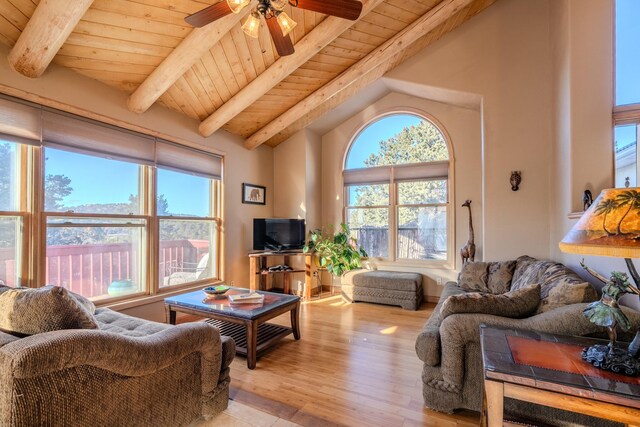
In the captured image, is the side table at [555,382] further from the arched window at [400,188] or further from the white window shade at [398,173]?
the white window shade at [398,173]

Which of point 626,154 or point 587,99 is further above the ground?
point 587,99

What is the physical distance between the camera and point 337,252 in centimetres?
473

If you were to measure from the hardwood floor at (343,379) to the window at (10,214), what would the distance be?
2.07 meters

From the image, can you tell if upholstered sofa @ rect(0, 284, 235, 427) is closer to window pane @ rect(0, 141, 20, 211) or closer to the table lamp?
window pane @ rect(0, 141, 20, 211)

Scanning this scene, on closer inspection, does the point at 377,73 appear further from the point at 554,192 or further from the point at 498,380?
the point at 498,380

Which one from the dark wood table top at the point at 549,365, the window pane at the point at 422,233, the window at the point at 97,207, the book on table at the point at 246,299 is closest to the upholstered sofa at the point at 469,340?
the dark wood table top at the point at 549,365

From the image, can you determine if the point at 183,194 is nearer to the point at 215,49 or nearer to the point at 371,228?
the point at 215,49

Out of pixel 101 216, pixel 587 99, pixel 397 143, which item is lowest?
pixel 101 216

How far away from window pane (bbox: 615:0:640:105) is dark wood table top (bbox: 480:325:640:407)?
2.39 metres

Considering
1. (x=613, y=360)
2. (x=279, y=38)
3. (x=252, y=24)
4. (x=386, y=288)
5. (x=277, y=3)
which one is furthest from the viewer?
(x=386, y=288)

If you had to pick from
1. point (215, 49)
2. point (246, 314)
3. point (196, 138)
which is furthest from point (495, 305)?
point (196, 138)

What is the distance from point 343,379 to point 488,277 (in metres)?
2.25

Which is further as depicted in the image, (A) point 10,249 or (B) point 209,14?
(A) point 10,249

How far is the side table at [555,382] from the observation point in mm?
1051
